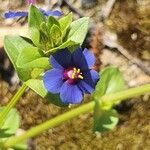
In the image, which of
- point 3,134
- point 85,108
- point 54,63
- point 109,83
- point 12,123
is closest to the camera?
point 85,108

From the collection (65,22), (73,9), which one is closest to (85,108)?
(65,22)

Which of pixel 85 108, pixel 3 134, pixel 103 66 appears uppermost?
pixel 85 108

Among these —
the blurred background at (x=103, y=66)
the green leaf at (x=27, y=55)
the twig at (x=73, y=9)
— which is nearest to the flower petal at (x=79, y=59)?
the green leaf at (x=27, y=55)

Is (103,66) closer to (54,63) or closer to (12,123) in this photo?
(12,123)

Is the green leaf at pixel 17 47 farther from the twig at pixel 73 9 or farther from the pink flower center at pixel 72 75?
the twig at pixel 73 9

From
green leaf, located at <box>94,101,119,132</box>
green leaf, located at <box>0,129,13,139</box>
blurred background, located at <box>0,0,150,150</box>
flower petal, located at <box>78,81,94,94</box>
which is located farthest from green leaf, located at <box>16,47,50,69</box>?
blurred background, located at <box>0,0,150,150</box>

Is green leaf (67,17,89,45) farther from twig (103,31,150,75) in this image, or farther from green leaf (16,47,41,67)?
twig (103,31,150,75)

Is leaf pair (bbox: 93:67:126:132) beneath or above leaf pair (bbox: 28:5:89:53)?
beneath

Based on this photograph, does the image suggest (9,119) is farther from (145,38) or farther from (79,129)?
(145,38)
